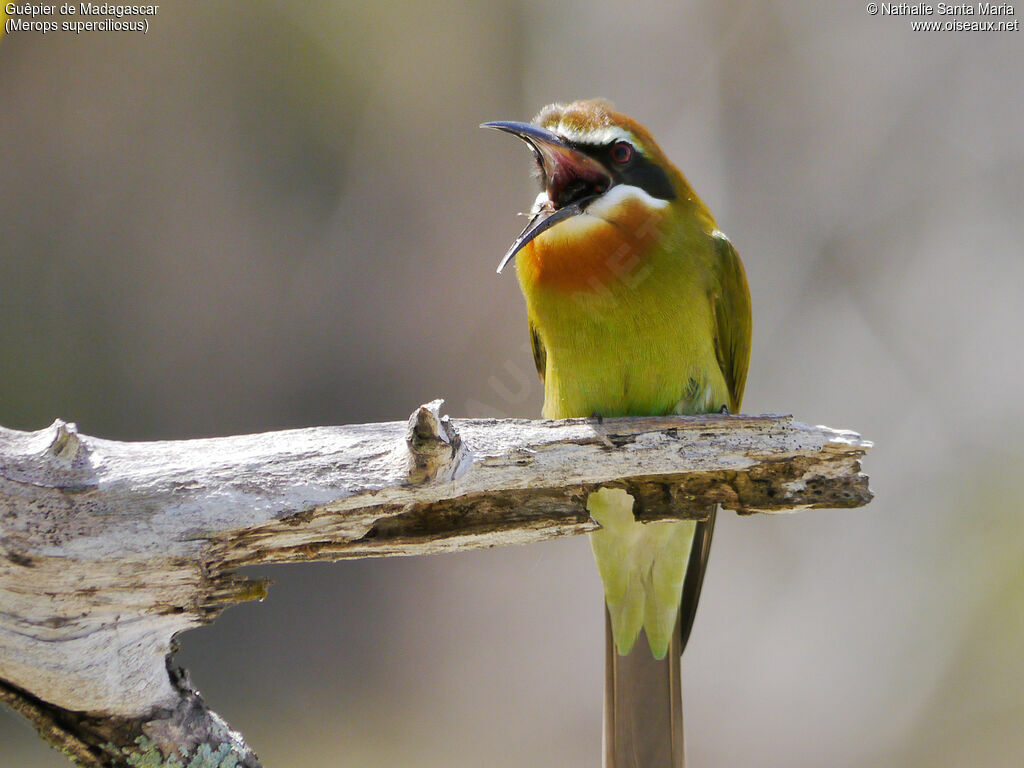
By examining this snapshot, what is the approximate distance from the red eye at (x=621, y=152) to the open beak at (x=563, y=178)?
3cm

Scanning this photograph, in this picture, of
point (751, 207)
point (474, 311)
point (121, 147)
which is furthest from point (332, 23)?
point (751, 207)

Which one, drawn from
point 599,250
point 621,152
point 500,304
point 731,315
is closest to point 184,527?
point 599,250

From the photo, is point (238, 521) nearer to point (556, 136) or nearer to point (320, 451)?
point (320, 451)

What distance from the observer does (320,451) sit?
1.12 meters

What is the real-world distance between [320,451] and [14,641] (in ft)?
1.20

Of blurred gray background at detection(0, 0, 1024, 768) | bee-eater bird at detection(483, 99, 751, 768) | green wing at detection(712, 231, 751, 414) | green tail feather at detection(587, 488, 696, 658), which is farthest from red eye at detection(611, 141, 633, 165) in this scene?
blurred gray background at detection(0, 0, 1024, 768)

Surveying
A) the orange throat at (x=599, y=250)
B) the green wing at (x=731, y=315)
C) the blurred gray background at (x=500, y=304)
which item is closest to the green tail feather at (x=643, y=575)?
the green wing at (x=731, y=315)

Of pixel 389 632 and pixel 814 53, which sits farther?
pixel 814 53

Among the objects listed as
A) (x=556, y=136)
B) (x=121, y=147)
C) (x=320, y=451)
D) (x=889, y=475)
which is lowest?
(x=889, y=475)

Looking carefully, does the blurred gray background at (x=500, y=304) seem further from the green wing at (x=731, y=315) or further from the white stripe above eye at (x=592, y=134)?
the white stripe above eye at (x=592, y=134)

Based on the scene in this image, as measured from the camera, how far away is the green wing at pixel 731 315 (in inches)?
61.6

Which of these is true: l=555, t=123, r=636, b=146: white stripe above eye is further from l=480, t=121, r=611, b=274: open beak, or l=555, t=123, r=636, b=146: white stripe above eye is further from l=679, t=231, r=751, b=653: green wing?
l=679, t=231, r=751, b=653: green wing

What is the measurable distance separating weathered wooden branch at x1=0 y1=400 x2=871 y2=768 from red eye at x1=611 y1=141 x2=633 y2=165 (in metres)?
0.47

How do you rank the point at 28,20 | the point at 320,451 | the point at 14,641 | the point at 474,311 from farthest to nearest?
the point at 474,311 → the point at 28,20 → the point at 320,451 → the point at 14,641
